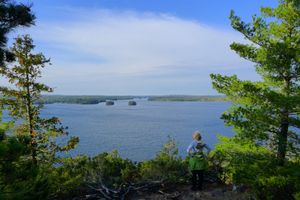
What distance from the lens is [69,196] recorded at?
33.9 ft

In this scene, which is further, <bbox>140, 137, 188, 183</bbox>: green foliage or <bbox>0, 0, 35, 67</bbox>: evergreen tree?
<bbox>140, 137, 188, 183</bbox>: green foliage

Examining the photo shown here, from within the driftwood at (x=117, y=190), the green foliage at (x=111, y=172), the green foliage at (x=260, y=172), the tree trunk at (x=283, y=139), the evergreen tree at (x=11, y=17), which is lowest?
the driftwood at (x=117, y=190)

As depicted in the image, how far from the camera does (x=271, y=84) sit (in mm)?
10672

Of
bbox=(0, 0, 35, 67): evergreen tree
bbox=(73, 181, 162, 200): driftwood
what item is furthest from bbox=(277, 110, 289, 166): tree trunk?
bbox=(0, 0, 35, 67): evergreen tree

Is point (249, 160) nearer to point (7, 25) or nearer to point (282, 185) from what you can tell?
point (282, 185)

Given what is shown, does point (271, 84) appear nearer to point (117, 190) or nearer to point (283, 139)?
point (283, 139)

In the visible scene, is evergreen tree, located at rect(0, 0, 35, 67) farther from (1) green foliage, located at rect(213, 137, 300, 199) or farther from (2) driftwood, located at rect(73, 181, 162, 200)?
(1) green foliage, located at rect(213, 137, 300, 199)


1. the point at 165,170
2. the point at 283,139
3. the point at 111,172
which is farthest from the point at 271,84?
the point at 111,172

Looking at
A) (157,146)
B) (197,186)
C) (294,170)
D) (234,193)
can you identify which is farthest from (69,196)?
(157,146)

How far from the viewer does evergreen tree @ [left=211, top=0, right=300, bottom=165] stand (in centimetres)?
976

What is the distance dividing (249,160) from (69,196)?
5.36 m

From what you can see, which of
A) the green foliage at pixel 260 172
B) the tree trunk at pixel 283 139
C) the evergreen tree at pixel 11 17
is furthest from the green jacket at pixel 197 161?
the evergreen tree at pixel 11 17

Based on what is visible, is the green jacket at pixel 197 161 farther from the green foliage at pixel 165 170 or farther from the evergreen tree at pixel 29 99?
the evergreen tree at pixel 29 99

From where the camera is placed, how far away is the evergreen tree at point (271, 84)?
32.0ft
